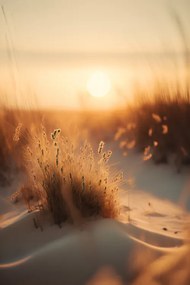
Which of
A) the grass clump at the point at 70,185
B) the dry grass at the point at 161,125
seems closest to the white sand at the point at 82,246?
the grass clump at the point at 70,185

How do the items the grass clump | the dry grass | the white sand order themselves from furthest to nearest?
the dry grass → the grass clump → the white sand

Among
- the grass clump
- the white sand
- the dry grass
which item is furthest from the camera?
the dry grass

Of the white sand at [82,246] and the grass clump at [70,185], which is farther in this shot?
the grass clump at [70,185]

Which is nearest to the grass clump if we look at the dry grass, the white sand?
the white sand

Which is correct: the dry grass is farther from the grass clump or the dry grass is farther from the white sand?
the grass clump

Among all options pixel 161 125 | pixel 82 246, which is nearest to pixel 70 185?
pixel 82 246

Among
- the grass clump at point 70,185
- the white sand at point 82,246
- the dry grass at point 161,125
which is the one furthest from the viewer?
the dry grass at point 161,125

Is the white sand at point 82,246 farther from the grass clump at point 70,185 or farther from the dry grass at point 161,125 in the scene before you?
the dry grass at point 161,125

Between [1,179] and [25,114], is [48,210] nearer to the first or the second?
[1,179]

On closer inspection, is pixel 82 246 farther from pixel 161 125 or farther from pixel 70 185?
pixel 161 125

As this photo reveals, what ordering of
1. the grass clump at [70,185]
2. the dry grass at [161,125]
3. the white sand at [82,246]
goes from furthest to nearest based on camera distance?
1. the dry grass at [161,125]
2. the grass clump at [70,185]
3. the white sand at [82,246]

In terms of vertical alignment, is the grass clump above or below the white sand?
above

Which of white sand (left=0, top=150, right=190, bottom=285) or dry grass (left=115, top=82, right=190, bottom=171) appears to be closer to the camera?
white sand (left=0, top=150, right=190, bottom=285)
